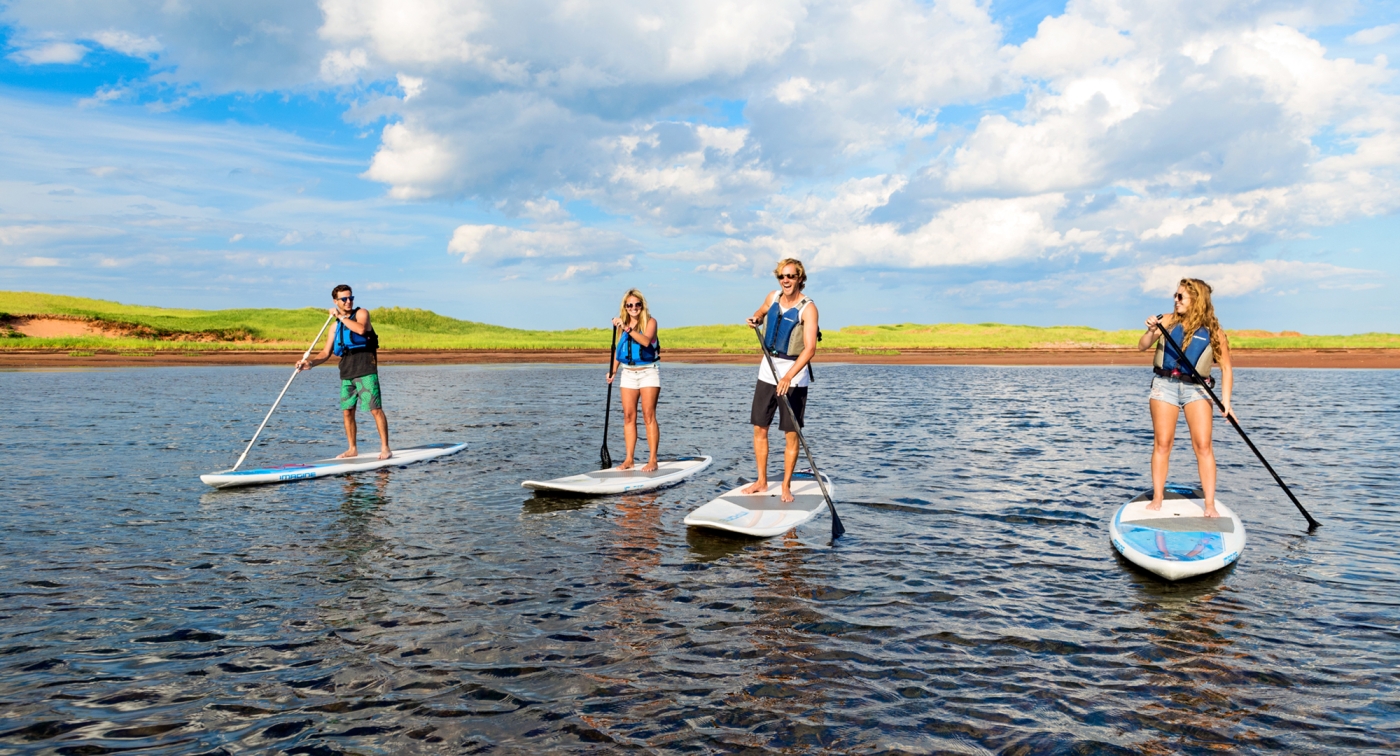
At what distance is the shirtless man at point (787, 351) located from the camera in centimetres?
994

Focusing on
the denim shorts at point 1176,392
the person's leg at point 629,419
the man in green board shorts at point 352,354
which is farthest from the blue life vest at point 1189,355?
the man in green board shorts at point 352,354

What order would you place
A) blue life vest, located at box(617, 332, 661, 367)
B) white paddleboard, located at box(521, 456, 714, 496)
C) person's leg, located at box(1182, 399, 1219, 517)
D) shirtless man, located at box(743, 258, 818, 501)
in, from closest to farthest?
person's leg, located at box(1182, 399, 1219, 517), shirtless man, located at box(743, 258, 818, 501), white paddleboard, located at box(521, 456, 714, 496), blue life vest, located at box(617, 332, 661, 367)

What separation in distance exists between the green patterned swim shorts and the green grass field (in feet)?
181

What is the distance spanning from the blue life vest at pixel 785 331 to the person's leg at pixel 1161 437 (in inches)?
160

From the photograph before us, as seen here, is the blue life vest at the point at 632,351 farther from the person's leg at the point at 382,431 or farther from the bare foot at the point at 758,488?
the person's leg at the point at 382,431

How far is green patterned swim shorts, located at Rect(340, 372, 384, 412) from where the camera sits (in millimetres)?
14211

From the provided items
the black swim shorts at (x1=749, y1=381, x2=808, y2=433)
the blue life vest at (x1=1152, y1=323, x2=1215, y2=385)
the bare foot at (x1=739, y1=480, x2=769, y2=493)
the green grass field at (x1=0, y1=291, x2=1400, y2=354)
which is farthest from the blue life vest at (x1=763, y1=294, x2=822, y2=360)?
the green grass field at (x1=0, y1=291, x2=1400, y2=354)

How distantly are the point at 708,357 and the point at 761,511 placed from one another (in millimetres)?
52814

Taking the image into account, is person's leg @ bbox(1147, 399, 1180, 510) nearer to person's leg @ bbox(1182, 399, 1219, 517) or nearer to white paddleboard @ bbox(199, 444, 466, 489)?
person's leg @ bbox(1182, 399, 1219, 517)

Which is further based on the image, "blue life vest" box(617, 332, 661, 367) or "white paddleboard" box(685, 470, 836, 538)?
"blue life vest" box(617, 332, 661, 367)

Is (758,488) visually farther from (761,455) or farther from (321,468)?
(321,468)

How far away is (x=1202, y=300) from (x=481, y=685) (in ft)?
28.5

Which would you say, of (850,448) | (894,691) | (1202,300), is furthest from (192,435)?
A: (1202,300)

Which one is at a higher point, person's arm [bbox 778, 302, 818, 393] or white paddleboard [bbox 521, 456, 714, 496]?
person's arm [bbox 778, 302, 818, 393]
